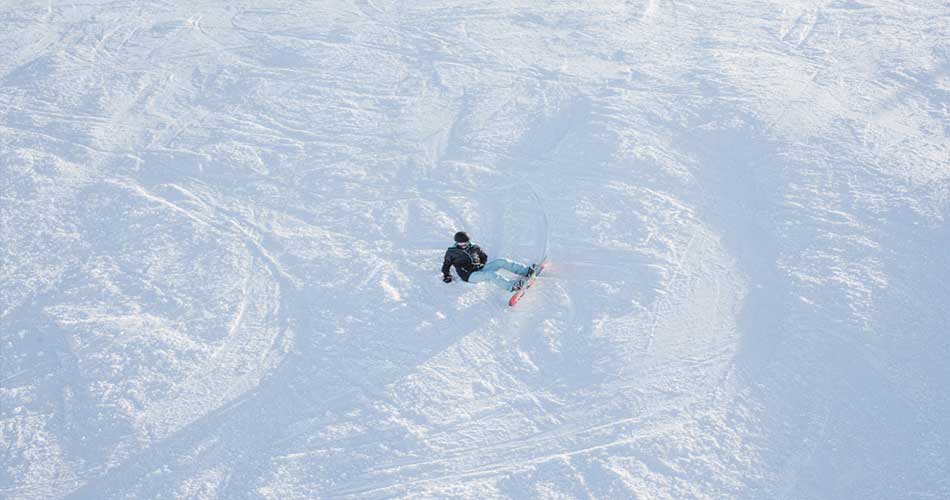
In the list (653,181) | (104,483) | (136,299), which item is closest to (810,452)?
(653,181)

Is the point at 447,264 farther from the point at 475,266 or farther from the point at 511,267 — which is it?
the point at 511,267

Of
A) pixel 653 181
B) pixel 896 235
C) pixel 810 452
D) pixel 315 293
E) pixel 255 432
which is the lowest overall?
pixel 255 432

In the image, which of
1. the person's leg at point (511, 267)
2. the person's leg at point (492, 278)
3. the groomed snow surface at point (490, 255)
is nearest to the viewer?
the groomed snow surface at point (490, 255)

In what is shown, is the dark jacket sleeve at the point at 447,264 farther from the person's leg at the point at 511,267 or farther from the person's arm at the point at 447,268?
the person's leg at the point at 511,267

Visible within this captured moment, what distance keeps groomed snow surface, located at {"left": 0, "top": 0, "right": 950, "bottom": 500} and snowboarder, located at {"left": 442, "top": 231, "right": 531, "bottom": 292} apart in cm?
24

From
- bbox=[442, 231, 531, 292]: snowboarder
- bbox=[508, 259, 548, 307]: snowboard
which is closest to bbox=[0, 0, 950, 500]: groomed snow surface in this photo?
bbox=[508, 259, 548, 307]: snowboard

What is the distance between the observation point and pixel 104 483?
5.50 metres

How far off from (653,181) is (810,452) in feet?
11.4

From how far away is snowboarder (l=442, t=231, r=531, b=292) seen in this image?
21.6 ft

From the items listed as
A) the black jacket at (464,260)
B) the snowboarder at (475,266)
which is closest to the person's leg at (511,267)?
the snowboarder at (475,266)

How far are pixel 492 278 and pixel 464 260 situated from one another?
32cm

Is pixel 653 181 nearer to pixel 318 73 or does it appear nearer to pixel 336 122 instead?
pixel 336 122

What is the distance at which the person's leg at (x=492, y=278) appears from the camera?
6.56 metres

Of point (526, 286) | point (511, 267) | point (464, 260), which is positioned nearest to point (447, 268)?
point (464, 260)
